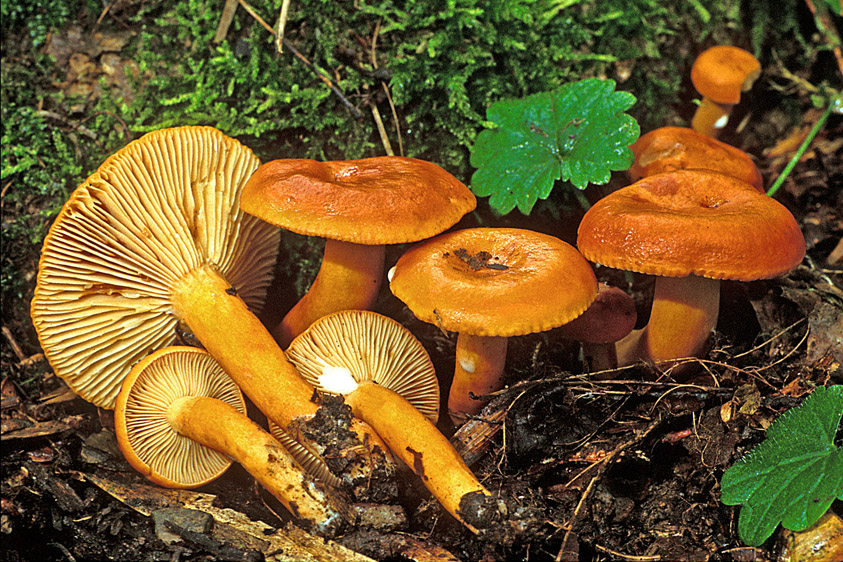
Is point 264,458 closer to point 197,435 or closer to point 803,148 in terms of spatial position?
point 197,435

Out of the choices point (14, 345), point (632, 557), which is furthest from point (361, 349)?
point (14, 345)

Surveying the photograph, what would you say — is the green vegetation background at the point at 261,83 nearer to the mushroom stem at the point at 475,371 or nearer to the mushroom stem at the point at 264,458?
the mushroom stem at the point at 475,371

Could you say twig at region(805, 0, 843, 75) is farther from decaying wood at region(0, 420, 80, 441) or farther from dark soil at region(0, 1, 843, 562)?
decaying wood at region(0, 420, 80, 441)

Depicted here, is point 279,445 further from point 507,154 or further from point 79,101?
point 79,101

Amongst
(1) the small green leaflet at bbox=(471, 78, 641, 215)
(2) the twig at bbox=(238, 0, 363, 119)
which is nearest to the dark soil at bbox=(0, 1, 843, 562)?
(1) the small green leaflet at bbox=(471, 78, 641, 215)

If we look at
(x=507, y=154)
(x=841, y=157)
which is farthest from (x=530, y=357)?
(x=841, y=157)

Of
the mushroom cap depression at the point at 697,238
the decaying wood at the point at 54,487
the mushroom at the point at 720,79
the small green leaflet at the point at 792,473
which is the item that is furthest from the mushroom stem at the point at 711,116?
the decaying wood at the point at 54,487
